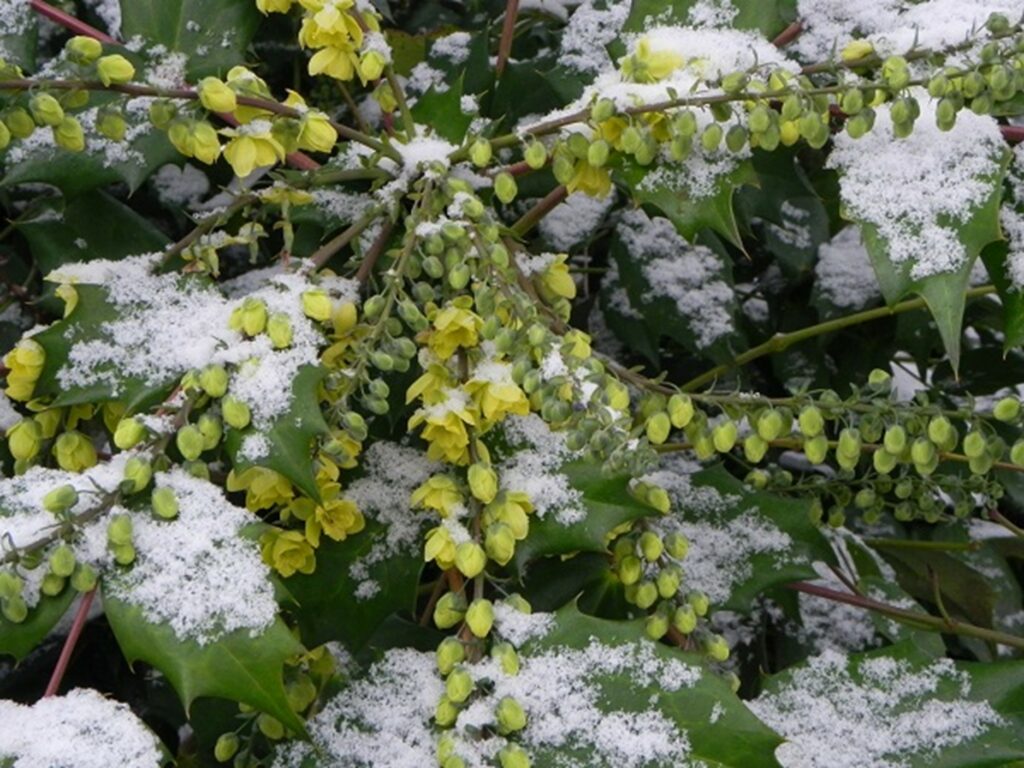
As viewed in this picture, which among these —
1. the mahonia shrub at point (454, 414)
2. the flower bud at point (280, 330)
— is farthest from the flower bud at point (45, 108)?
the flower bud at point (280, 330)

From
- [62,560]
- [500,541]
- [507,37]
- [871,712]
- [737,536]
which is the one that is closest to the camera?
[62,560]

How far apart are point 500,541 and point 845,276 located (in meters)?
0.81

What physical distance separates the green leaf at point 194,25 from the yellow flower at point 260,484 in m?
0.43

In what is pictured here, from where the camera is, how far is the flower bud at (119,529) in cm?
94

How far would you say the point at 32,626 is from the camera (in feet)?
3.14

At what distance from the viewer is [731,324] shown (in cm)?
157

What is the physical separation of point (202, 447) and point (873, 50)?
60cm

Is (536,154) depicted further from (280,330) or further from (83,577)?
(83,577)

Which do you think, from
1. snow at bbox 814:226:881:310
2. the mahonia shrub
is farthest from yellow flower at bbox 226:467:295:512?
snow at bbox 814:226:881:310

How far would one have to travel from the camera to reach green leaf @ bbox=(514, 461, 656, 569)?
3.54ft

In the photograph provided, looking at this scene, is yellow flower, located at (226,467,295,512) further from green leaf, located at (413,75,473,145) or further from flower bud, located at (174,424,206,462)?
green leaf, located at (413,75,473,145)

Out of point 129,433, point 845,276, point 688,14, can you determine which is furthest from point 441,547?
point 845,276

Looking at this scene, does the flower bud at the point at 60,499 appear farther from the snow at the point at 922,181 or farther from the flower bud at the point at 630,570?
the snow at the point at 922,181

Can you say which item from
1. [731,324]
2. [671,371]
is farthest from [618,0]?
[671,371]
